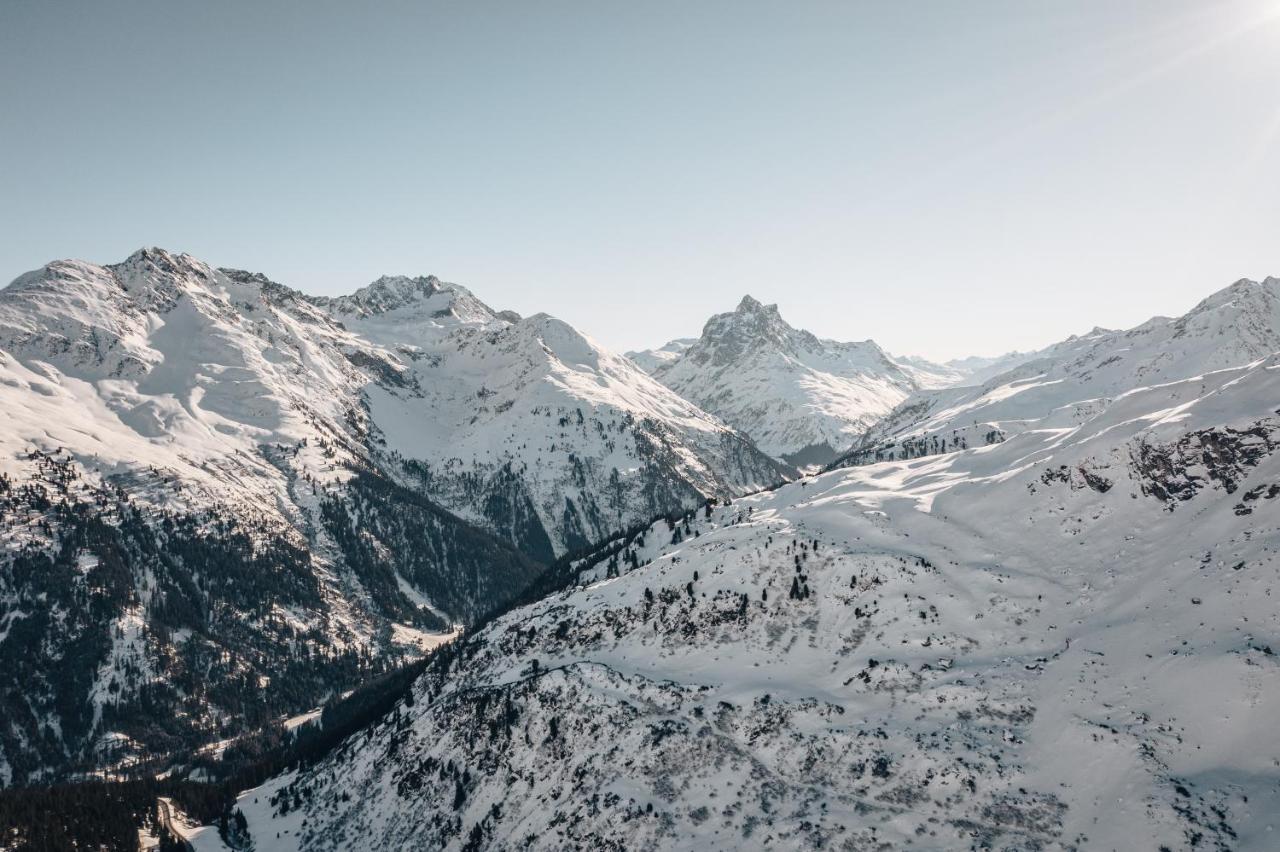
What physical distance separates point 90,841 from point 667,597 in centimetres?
10236

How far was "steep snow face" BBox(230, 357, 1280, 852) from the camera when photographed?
214ft

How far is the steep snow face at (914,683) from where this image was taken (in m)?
65.2

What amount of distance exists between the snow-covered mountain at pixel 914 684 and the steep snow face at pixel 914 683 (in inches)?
12.2

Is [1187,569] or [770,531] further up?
[770,531]

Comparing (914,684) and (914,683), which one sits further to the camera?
(914,683)

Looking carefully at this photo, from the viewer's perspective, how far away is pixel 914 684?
81938 mm

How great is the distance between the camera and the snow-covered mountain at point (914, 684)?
65188mm

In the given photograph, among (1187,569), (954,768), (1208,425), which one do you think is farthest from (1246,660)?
(1208,425)

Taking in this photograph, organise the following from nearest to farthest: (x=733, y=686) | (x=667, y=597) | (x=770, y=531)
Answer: (x=733, y=686)
(x=667, y=597)
(x=770, y=531)

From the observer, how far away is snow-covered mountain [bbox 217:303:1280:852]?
214ft

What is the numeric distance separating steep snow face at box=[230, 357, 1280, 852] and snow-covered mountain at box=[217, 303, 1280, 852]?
0.31m

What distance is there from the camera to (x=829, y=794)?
242 feet

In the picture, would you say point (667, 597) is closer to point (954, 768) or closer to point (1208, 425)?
point (954, 768)

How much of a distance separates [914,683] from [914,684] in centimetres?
15
